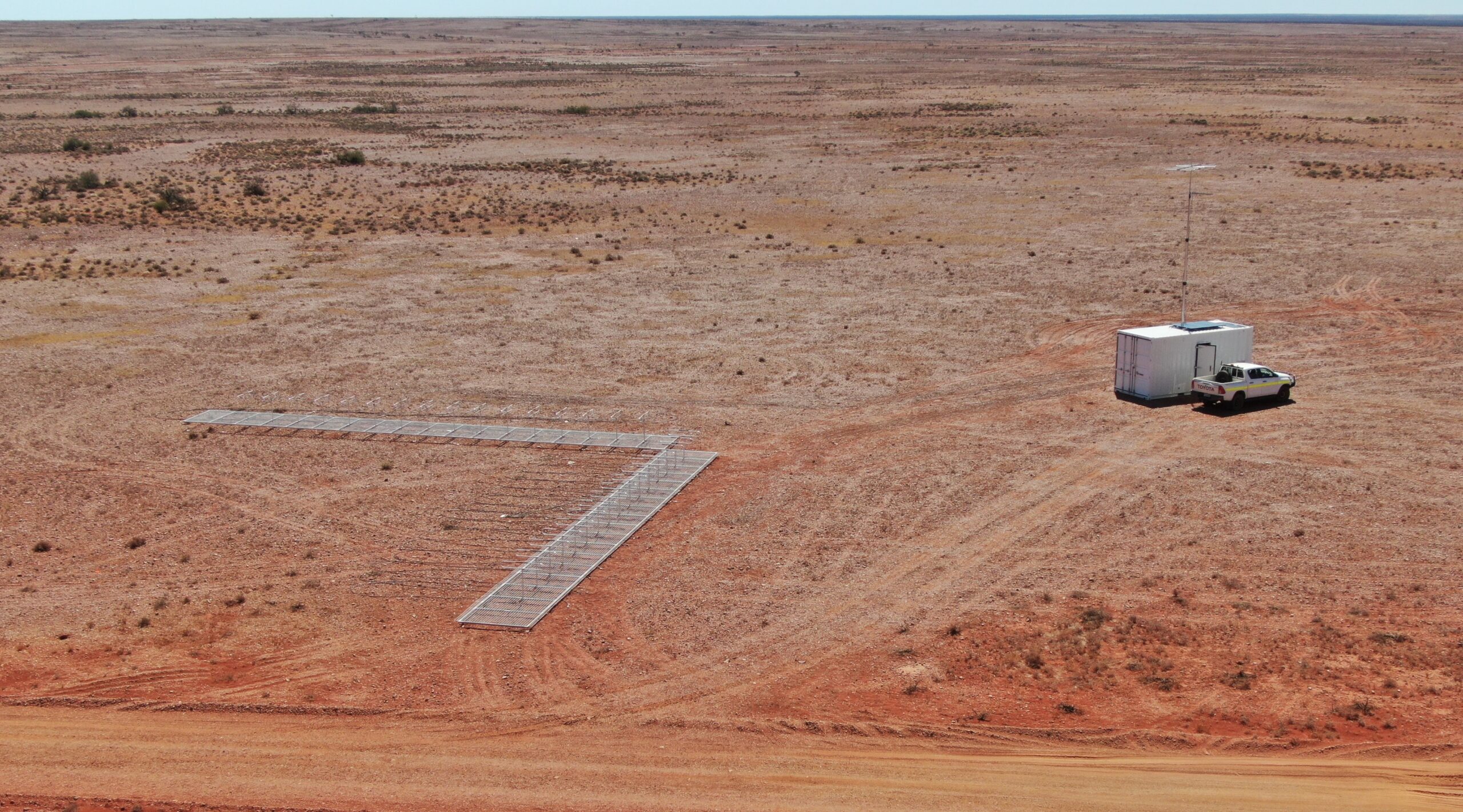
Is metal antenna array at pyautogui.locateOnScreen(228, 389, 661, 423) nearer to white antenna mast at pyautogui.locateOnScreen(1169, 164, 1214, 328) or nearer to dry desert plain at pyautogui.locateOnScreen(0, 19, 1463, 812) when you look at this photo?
dry desert plain at pyautogui.locateOnScreen(0, 19, 1463, 812)

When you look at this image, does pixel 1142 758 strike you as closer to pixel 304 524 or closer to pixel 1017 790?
pixel 1017 790

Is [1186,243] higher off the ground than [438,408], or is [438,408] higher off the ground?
[1186,243]

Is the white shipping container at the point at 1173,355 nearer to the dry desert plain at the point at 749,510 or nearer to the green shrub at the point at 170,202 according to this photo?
the dry desert plain at the point at 749,510

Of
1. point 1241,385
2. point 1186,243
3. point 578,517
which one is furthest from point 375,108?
point 578,517

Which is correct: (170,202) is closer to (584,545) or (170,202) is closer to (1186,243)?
(1186,243)

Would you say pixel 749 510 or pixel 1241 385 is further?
pixel 1241 385

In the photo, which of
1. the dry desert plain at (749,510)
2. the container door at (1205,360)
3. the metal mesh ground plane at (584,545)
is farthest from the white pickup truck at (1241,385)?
the metal mesh ground plane at (584,545)

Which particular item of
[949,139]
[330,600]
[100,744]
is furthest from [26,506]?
[949,139]
